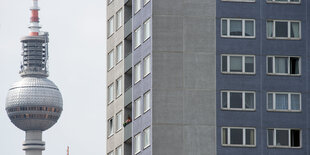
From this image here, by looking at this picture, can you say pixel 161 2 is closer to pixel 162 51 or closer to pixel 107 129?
pixel 162 51

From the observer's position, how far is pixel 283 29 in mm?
97125

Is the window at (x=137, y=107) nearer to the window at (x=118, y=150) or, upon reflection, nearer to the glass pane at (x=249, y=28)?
the window at (x=118, y=150)

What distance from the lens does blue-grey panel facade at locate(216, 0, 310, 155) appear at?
9338 centimetres

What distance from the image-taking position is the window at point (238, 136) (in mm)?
93062

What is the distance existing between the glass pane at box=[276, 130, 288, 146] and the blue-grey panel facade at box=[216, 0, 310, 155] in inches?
18.2

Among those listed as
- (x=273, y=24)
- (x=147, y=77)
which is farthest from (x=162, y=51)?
(x=273, y=24)

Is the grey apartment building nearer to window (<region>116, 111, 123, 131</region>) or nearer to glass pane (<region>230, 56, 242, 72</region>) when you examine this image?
glass pane (<region>230, 56, 242, 72</region>)

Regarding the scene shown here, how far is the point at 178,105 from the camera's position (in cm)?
9294

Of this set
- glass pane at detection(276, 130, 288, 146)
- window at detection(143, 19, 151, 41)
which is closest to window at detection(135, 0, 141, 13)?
window at detection(143, 19, 151, 41)

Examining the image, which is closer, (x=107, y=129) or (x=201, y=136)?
(x=201, y=136)

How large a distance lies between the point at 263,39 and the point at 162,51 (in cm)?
806

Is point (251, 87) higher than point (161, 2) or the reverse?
the reverse

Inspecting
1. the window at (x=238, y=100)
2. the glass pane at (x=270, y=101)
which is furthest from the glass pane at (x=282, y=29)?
the window at (x=238, y=100)

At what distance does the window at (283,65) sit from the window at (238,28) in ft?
8.23
